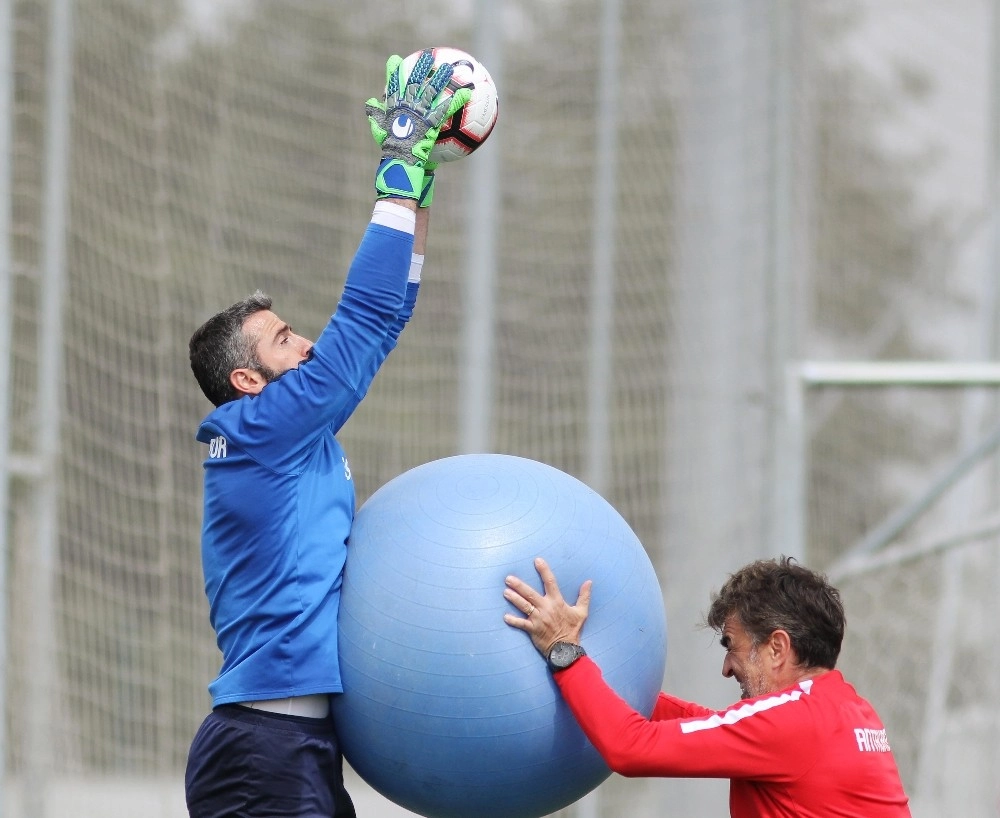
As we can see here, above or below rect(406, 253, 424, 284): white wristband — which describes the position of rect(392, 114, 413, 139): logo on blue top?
above

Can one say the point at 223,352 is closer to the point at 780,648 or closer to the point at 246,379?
the point at 246,379

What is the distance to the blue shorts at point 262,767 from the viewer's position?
3.45 m

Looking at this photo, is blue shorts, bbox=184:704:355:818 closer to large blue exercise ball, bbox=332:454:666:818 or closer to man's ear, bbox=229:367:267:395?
large blue exercise ball, bbox=332:454:666:818

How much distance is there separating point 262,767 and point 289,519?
21.9 inches

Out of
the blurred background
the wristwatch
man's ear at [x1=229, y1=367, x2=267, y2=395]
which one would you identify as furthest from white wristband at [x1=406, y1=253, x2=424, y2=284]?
the blurred background

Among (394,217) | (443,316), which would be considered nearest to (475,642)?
(394,217)

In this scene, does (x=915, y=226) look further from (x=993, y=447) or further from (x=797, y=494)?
(x=797, y=494)

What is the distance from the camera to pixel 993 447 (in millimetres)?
6949

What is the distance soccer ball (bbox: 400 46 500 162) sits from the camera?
12.3 feet

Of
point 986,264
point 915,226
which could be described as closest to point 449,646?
point 986,264

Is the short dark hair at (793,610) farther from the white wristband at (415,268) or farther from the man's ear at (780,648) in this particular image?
the white wristband at (415,268)

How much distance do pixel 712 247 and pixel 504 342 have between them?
4.49 ft

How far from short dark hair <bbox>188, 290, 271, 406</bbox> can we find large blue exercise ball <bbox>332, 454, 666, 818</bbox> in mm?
451

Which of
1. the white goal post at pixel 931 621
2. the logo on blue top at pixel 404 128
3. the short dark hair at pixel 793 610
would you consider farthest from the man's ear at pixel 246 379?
the white goal post at pixel 931 621
